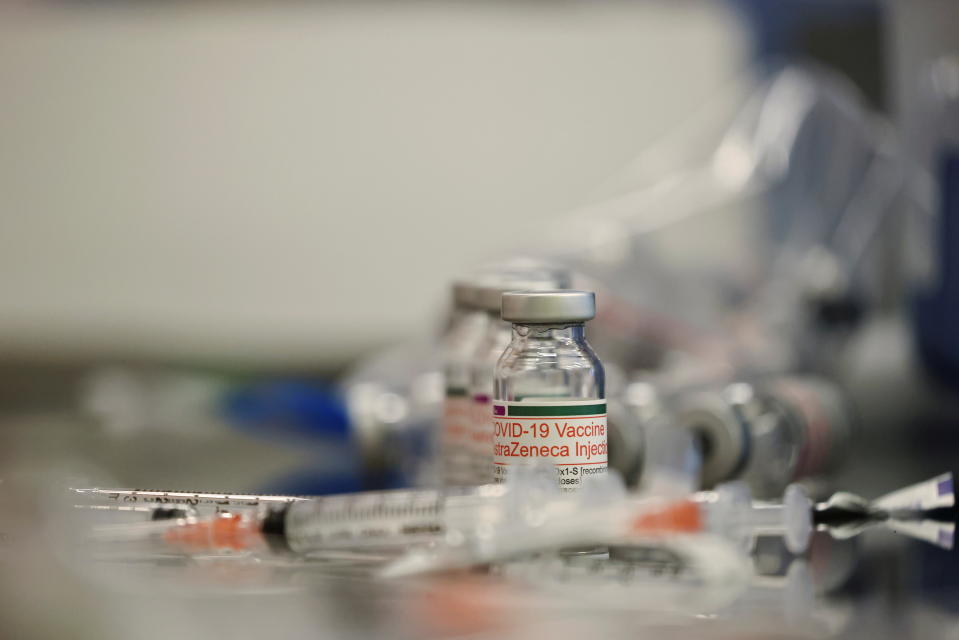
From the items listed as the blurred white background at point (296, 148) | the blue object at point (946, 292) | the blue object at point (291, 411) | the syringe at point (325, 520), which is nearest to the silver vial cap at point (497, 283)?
the syringe at point (325, 520)

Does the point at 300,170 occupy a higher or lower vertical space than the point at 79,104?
lower

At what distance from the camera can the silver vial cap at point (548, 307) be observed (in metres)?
0.86

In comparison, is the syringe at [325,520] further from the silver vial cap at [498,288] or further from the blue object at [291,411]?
the blue object at [291,411]

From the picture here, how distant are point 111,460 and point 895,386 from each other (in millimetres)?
1265

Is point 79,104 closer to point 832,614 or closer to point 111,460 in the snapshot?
point 111,460

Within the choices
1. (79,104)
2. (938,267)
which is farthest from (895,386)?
(79,104)

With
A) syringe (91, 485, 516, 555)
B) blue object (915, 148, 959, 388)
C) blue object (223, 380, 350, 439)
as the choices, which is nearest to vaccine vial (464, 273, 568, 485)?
syringe (91, 485, 516, 555)

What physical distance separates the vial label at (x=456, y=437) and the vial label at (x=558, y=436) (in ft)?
0.48

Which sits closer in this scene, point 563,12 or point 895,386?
point 895,386

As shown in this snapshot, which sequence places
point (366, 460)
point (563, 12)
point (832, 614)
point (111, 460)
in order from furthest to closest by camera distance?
point (563, 12)
point (111, 460)
point (366, 460)
point (832, 614)

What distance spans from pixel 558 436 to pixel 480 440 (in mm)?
149

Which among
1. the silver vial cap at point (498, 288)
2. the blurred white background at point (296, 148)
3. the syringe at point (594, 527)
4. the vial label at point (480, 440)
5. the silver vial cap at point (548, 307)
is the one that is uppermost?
the blurred white background at point (296, 148)

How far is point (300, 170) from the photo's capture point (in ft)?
11.7

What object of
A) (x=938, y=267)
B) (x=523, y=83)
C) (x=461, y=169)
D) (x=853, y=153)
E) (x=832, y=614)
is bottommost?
(x=832, y=614)
